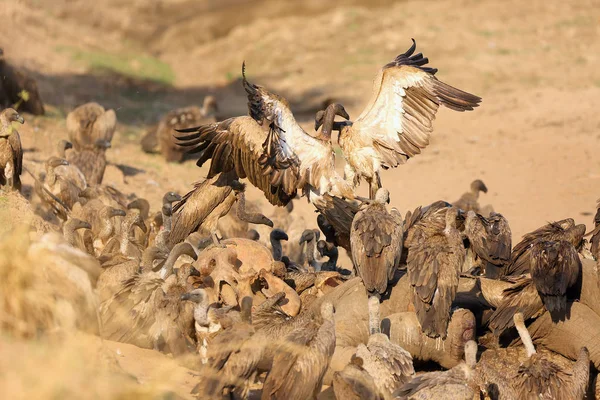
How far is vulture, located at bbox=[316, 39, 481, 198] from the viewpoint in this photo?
1090cm

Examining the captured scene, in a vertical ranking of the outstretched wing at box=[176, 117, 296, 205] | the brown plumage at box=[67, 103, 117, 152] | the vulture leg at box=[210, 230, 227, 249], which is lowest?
the vulture leg at box=[210, 230, 227, 249]

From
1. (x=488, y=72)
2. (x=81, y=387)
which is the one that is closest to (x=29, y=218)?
(x=81, y=387)

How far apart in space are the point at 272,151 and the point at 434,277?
8.34ft

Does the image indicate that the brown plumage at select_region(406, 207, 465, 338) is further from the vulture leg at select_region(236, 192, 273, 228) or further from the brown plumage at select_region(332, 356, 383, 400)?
the vulture leg at select_region(236, 192, 273, 228)

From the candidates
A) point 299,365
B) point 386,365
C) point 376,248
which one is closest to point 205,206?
point 376,248

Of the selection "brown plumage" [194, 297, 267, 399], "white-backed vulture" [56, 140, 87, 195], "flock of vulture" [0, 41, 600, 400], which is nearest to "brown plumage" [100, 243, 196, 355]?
"flock of vulture" [0, 41, 600, 400]

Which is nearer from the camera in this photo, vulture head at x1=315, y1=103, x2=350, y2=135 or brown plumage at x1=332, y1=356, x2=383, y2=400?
brown plumage at x1=332, y1=356, x2=383, y2=400

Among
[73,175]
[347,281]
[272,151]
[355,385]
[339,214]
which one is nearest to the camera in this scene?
[355,385]

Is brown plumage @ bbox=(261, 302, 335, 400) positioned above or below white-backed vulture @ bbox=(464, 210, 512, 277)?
below

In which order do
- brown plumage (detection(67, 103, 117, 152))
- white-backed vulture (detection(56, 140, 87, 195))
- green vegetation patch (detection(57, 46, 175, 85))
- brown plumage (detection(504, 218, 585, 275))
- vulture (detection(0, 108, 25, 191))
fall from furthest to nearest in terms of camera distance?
green vegetation patch (detection(57, 46, 175, 85))
brown plumage (detection(67, 103, 117, 152))
white-backed vulture (detection(56, 140, 87, 195))
vulture (detection(0, 108, 25, 191))
brown plumage (detection(504, 218, 585, 275))

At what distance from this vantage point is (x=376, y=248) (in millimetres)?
8320

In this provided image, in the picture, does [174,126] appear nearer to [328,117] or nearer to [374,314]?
[328,117]

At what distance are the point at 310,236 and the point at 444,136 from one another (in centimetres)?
867

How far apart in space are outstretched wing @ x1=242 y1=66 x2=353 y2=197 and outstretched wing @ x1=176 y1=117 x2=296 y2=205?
0.29 feet
